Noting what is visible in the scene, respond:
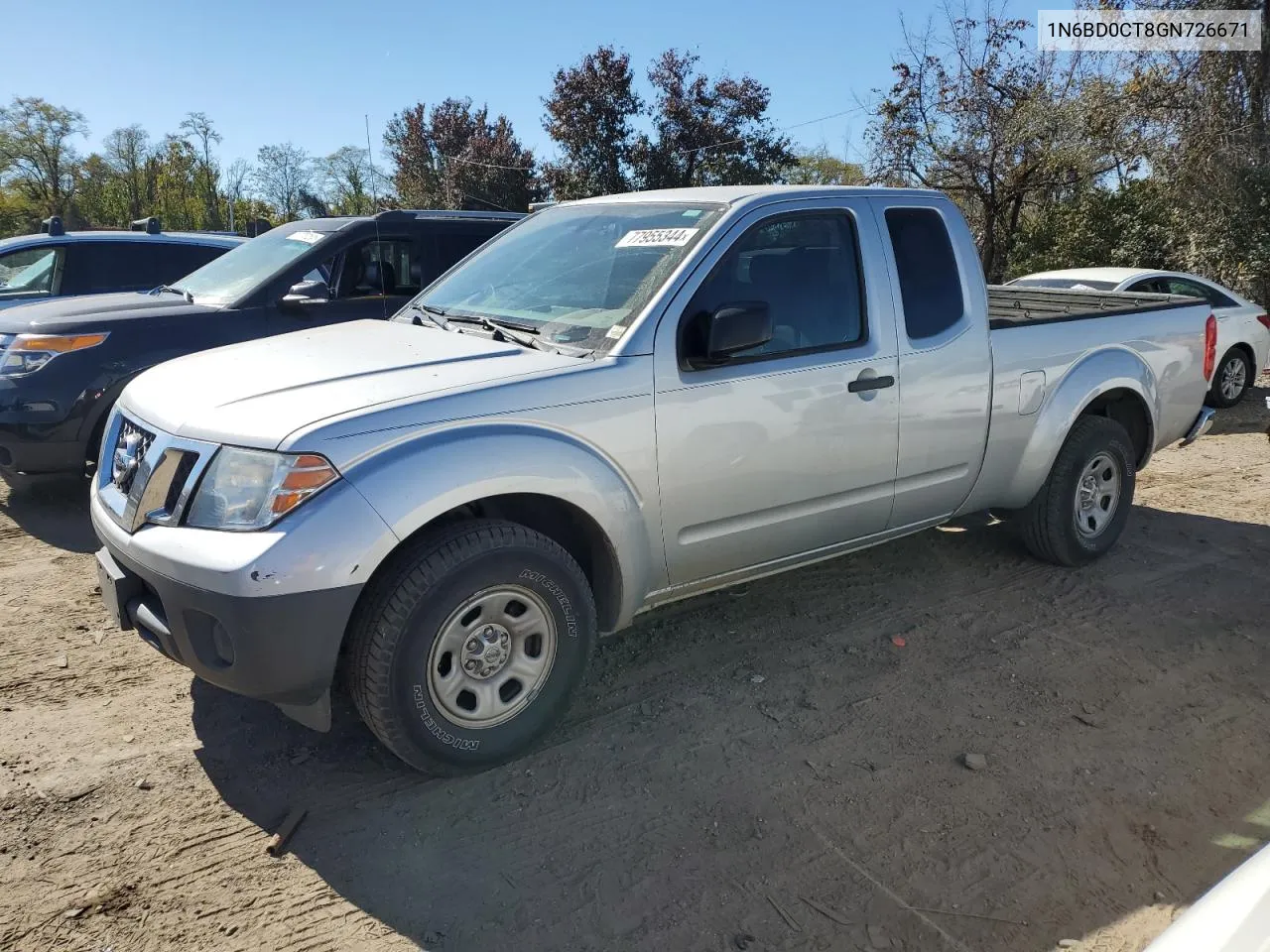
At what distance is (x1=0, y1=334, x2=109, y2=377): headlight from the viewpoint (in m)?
5.71

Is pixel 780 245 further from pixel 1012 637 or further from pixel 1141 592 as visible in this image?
pixel 1141 592

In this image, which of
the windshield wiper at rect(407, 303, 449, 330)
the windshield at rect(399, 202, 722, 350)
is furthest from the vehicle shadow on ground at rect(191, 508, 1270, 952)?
the windshield wiper at rect(407, 303, 449, 330)

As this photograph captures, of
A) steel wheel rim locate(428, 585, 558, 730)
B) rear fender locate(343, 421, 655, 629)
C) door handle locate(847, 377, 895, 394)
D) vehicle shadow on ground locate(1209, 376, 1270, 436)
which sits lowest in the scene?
vehicle shadow on ground locate(1209, 376, 1270, 436)

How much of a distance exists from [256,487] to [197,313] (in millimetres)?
3868

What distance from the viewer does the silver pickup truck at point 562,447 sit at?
2.82 m

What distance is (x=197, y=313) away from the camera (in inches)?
240

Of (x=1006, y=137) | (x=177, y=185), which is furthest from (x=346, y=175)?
(x=1006, y=137)

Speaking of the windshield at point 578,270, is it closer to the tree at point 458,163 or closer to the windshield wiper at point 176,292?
the windshield wiper at point 176,292

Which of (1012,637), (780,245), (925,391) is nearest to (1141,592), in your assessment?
(1012,637)

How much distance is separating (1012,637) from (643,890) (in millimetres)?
2415

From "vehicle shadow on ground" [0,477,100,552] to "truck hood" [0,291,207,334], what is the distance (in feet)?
3.70

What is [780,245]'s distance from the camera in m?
3.91

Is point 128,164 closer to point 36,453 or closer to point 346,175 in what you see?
point 346,175

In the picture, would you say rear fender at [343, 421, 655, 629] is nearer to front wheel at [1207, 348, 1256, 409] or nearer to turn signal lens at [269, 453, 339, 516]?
turn signal lens at [269, 453, 339, 516]
